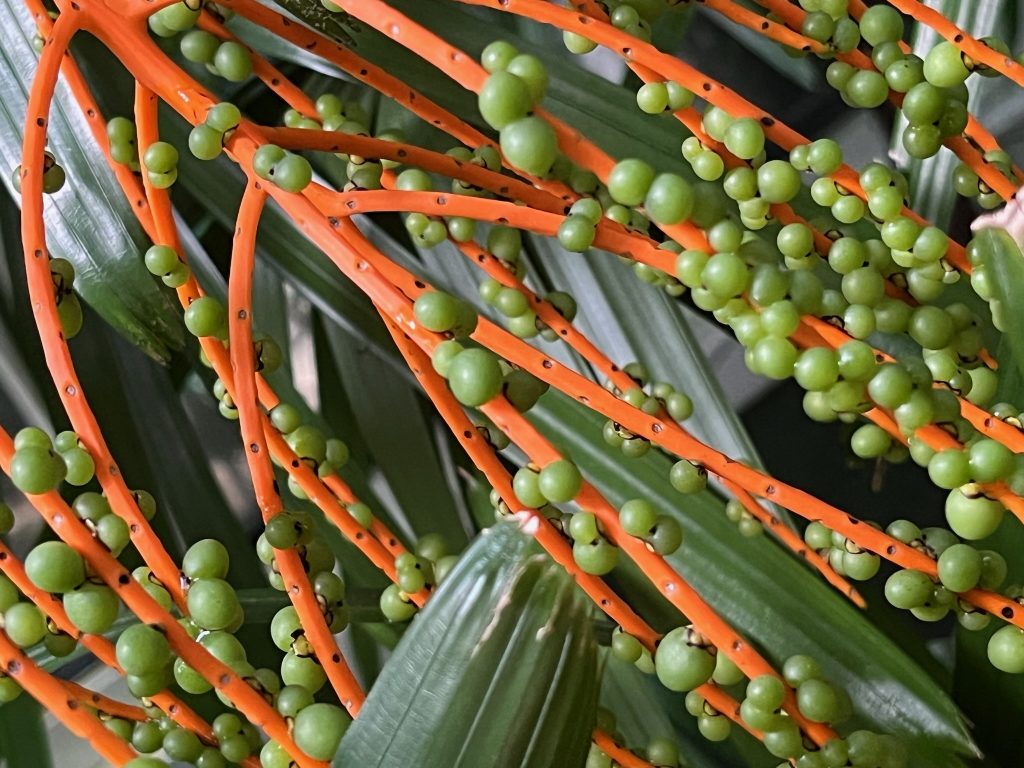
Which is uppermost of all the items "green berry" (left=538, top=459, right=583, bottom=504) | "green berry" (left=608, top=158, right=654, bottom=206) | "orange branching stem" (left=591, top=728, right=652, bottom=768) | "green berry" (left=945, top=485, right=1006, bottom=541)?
"green berry" (left=608, top=158, right=654, bottom=206)

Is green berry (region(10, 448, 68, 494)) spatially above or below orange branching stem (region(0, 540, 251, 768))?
above

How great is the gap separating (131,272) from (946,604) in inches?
16.6

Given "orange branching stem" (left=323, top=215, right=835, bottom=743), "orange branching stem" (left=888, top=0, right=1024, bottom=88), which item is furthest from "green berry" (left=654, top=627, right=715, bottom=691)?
"orange branching stem" (left=888, top=0, right=1024, bottom=88)

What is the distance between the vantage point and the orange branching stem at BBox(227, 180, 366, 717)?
12.0 inches

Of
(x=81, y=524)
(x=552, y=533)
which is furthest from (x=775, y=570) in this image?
(x=81, y=524)

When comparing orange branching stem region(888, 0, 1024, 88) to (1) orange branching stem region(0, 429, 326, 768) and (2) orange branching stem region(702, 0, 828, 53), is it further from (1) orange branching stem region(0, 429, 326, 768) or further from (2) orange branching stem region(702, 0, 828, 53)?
(1) orange branching stem region(0, 429, 326, 768)

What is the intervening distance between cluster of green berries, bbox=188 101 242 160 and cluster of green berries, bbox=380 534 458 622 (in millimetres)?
162

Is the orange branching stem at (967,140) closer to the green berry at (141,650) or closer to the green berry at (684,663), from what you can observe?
the green berry at (684,663)

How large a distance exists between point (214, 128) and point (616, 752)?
10.1 inches

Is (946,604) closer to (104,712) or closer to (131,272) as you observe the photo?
(104,712)

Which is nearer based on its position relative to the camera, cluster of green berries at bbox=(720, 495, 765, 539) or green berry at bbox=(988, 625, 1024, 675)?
green berry at bbox=(988, 625, 1024, 675)

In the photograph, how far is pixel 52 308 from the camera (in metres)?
0.30

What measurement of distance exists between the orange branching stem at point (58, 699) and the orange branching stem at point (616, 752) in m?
0.16

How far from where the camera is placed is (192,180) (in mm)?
605
